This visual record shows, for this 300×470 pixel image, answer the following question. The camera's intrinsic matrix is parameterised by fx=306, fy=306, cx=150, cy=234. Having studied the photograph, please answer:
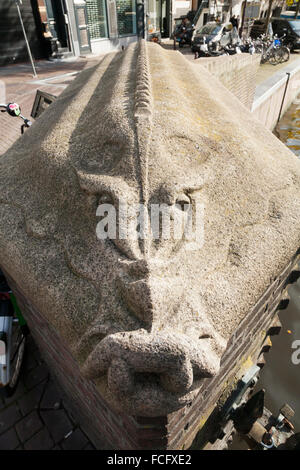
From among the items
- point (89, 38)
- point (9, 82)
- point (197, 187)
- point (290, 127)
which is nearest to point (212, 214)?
point (197, 187)

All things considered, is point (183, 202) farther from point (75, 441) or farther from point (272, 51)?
point (272, 51)

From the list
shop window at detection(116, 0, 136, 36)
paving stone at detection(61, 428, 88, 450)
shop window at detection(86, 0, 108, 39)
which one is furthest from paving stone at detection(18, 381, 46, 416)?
shop window at detection(116, 0, 136, 36)

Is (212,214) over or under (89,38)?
over

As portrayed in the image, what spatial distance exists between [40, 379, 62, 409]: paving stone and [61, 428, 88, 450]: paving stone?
0.35 m

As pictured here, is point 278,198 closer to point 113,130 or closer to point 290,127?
point 113,130

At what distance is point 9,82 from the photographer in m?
10.2

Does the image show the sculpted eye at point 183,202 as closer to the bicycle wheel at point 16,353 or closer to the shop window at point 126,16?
the bicycle wheel at point 16,353

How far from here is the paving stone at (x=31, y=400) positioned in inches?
123

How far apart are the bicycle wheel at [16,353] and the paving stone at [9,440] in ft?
1.19

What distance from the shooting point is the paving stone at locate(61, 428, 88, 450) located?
2.87 metres

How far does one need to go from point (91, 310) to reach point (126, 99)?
1467 mm

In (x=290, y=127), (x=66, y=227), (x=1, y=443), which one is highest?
(x=66, y=227)

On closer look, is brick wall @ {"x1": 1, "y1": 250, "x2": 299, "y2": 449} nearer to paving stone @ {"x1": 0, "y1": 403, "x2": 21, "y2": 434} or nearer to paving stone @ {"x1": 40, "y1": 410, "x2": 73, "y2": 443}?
paving stone @ {"x1": 40, "y1": 410, "x2": 73, "y2": 443}

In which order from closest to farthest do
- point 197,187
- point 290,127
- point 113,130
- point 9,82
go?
point 197,187 < point 113,130 < point 9,82 < point 290,127
